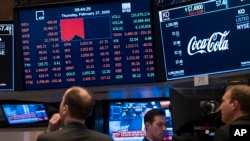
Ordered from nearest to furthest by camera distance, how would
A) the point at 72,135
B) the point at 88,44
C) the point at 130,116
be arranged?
1. the point at 72,135
2. the point at 88,44
3. the point at 130,116

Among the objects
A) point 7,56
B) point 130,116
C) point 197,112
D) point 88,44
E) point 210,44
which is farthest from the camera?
point 130,116

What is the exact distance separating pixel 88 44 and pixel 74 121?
4.45ft

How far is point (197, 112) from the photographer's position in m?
3.07

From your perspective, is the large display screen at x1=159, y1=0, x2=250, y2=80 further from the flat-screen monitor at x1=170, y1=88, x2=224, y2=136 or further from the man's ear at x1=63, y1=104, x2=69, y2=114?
the man's ear at x1=63, y1=104, x2=69, y2=114

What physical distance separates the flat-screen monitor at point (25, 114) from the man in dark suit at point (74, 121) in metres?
2.40

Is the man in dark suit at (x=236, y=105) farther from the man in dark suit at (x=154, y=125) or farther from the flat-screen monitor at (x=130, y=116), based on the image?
the flat-screen monitor at (x=130, y=116)

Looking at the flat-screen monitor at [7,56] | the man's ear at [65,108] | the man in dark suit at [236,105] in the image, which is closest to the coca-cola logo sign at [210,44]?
the man in dark suit at [236,105]

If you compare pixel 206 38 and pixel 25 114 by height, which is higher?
pixel 206 38

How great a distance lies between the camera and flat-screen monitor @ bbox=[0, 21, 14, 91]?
4152 mm

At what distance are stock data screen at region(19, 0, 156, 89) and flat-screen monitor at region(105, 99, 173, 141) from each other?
92 centimetres

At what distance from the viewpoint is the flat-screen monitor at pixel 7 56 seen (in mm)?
4152

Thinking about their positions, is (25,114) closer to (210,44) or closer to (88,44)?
(88,44)

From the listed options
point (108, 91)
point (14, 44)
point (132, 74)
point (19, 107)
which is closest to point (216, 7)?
point (132, 74)

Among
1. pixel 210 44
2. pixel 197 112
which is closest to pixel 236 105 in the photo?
pixel 197 112
